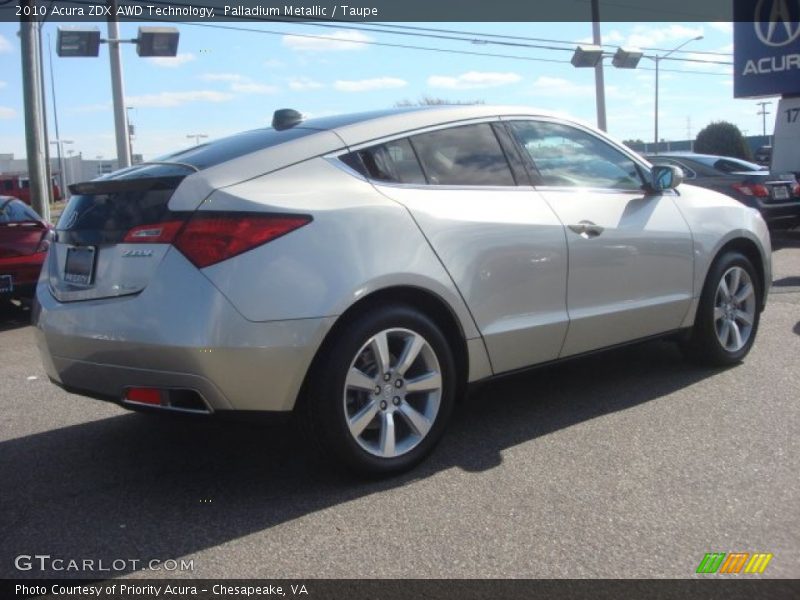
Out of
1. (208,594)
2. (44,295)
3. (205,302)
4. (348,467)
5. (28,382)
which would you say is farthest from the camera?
(28,382)

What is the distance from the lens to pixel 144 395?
11.1ft

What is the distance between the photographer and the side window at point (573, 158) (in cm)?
450

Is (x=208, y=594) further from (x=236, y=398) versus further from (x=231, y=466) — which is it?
(x=231, y=466)

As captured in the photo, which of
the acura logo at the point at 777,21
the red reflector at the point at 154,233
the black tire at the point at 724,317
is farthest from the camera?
the acura logo at the point at 777,21

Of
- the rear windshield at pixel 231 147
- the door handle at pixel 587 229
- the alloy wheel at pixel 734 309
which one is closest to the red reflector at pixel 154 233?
the rear windshield at pixel 231 147

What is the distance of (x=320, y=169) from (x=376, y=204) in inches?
11.5

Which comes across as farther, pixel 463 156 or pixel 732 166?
pixel 732 166

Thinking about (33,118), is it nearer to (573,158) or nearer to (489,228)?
(573,158)

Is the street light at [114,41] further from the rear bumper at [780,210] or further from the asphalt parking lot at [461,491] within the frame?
the asphalt parking lot at [461,491]

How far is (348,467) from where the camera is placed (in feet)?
11.8

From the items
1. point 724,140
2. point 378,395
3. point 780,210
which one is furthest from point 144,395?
point 724,140

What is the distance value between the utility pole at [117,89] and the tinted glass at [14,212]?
29.8ft

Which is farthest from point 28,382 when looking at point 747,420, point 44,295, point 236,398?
point 747,420

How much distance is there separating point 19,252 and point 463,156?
219 inches
